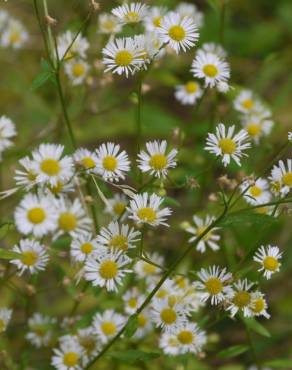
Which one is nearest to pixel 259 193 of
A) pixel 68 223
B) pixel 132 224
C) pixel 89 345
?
pixel 132 224

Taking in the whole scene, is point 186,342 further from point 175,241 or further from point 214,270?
point 175,241

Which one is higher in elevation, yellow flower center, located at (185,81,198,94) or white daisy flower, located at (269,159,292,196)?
yellow flower center, located at (185,81,198,94)

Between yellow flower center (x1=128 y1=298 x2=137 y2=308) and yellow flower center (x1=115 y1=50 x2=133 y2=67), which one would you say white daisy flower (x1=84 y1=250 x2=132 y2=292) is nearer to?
yellow flower center (x1=128 y1=298 x2=137 y2=308)

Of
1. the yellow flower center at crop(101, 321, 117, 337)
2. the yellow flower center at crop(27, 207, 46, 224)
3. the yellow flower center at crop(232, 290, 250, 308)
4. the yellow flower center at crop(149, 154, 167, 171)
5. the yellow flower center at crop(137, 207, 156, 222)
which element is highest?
the yellow flower center at crop(149, 154, 167, 171)

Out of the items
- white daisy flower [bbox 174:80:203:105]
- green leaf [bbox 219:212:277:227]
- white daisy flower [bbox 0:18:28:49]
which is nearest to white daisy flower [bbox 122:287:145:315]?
green leaf [bbox 219:212:277:227]

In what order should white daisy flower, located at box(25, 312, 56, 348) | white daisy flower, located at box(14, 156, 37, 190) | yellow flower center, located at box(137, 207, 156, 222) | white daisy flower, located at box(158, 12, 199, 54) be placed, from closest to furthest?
yellow flower center, located at box(137, 207, 156, 222) < white daisy flower, located at box(14, 156, 37, 190) < white daisy flower, located at box(158, 12, 199, 54) < white daisy flower, located at box(25, 312, 56, 348)

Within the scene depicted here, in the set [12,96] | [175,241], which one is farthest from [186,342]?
[12,96]

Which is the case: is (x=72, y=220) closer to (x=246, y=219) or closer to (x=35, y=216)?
(x=35, y=216)
